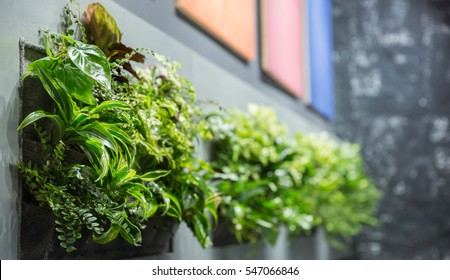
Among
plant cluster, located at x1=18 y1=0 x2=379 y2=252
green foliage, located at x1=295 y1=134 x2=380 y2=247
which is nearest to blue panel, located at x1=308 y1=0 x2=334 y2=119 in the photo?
green foliage, located at x1=295 y1=134 x2=380 y2=247

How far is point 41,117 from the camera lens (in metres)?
1.59

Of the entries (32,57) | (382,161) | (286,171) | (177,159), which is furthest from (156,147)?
(382,161)

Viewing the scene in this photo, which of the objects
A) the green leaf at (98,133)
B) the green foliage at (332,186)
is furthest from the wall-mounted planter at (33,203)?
the green foliage at (332,186)

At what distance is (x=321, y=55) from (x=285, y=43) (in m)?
1.00

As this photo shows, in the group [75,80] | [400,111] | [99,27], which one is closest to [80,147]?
[75,80]

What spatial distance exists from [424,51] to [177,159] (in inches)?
151

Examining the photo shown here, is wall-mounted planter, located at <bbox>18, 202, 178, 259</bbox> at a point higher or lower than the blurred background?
lower

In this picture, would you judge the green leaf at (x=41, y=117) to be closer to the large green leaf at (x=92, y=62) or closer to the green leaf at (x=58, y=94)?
the green leaf at (x=58, y=94)

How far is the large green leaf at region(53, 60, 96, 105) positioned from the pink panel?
225 centimetres

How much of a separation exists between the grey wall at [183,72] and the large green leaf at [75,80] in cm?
13

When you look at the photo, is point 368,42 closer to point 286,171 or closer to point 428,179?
point 428,179

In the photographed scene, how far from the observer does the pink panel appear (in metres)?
3.82

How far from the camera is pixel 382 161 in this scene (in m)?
5.36

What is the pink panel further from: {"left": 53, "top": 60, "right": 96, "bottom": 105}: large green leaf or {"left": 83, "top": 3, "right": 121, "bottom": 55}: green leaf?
{"left": 53, "top": 60, "right": 96, "bottom": 105}: large green leaf
